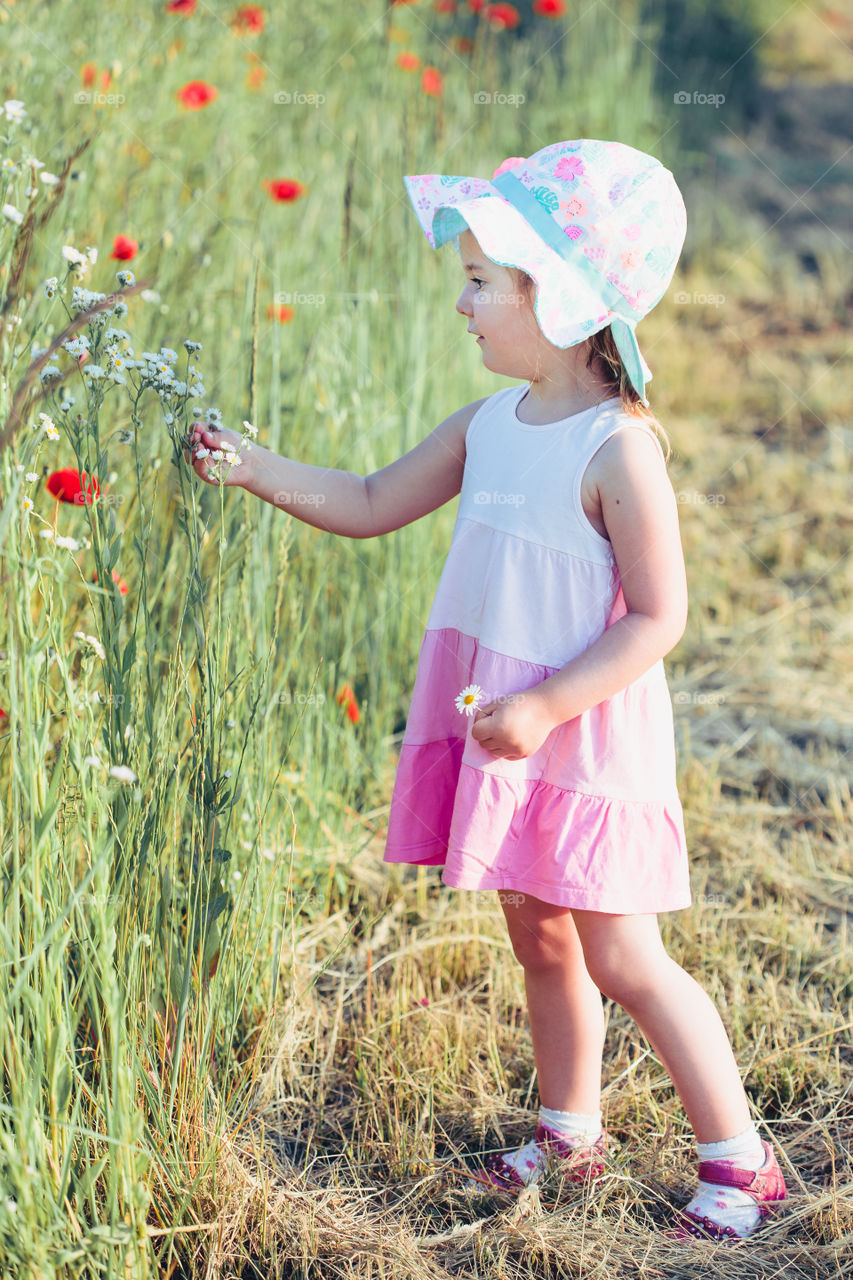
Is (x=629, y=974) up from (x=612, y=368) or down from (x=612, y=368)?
down

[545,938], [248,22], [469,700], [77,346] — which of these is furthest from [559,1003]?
→ [248,22]

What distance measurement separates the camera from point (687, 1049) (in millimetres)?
1367

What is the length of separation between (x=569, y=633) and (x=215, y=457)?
0.42 metres

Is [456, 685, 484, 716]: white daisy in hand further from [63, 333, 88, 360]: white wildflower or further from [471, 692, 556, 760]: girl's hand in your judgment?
[63, 333, 88, 360]: white wildflower

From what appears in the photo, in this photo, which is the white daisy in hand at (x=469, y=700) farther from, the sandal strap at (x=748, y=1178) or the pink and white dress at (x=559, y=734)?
the sandal strap at (x=748, y=1178)

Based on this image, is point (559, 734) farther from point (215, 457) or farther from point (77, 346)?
point (77, 346)

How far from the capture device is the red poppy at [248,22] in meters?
2.94

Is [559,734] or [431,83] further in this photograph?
[431,83]

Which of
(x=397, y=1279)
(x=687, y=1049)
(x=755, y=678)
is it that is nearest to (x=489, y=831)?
(x=687, y=1049)

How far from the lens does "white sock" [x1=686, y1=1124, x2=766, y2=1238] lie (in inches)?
54.4

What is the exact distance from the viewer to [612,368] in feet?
4.42

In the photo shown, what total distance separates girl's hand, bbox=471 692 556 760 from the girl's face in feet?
1.19

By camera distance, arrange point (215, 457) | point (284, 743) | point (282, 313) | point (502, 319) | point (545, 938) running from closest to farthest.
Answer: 1. point (215, 457)
2. point (502, 319)
3. point (545, 938)
4. point (284, 743)
5. point (282, 313)

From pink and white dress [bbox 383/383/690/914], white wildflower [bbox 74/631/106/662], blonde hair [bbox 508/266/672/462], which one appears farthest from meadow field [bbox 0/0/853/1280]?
blonde hair [bbox 508/266/672/462]
